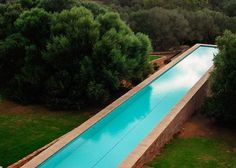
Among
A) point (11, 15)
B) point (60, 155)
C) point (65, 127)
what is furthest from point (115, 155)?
point (11, 15)

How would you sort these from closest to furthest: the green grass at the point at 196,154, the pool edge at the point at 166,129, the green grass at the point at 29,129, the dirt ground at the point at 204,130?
the pool edge at the point at 166,129
the green grass at the point at 196,154
the green grass at the point at 29,129
the dirt ground at the point at 204,130

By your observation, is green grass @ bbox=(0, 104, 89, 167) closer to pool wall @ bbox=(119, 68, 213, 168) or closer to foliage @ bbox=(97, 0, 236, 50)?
pool wall @ bbox=(119, 68, 213, 168)

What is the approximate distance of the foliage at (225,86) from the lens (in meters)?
17.5

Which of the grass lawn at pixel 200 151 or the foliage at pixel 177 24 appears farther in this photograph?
the foliage at pixel 177 24

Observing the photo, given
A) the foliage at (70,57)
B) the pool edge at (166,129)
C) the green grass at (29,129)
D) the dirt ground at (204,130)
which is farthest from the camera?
the foliage at (70,57)

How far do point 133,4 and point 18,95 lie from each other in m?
31.9

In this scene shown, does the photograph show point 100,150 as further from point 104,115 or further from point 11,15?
point 11,15

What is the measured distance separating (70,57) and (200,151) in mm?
9297

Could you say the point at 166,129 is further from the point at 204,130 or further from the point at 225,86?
the point at 225,86

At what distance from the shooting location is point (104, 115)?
700 inches

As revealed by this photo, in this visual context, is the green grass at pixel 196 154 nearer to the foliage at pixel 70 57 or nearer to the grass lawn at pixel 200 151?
the grass lawn at pixel 200 151

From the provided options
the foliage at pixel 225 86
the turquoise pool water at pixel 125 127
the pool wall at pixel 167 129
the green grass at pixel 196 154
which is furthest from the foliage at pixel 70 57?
the green grass at pixel 196 154

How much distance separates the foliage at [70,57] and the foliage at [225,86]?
5.28 m

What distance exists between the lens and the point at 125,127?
17.2 m
